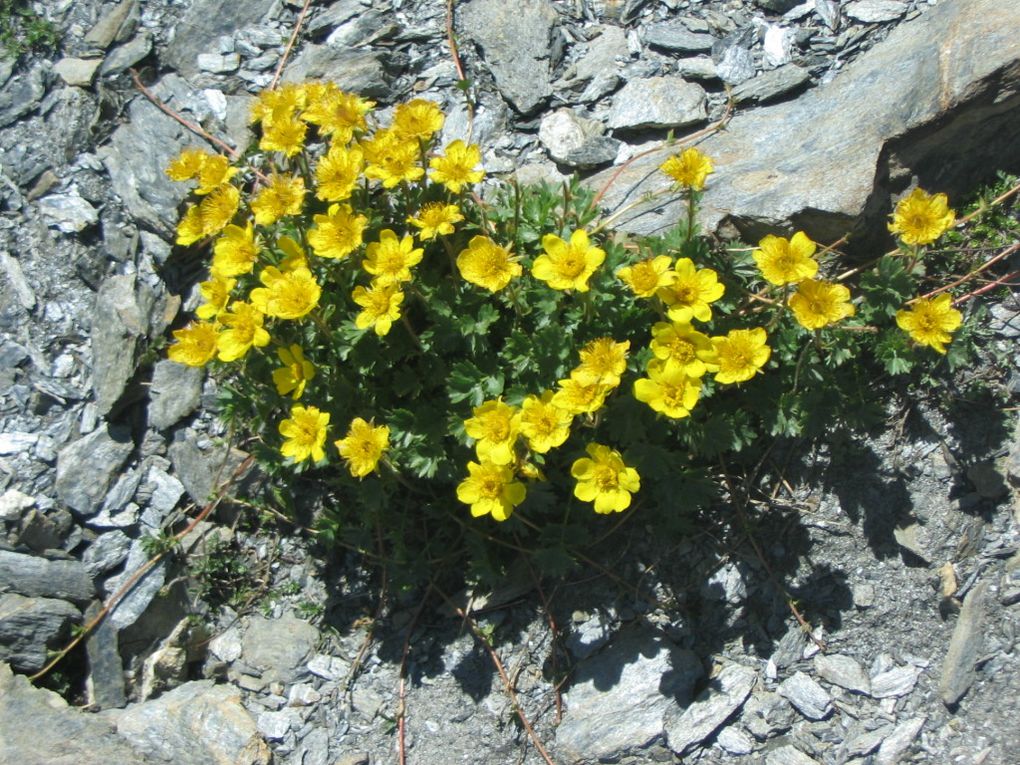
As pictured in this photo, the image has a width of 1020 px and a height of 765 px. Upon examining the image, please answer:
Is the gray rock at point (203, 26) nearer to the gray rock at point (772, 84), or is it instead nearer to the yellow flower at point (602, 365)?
the gray rock at point (772, 84)

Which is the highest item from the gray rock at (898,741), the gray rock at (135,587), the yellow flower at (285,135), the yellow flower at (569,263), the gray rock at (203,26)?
the gray rock at (203,26)

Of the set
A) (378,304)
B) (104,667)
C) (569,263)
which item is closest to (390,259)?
(378,304)

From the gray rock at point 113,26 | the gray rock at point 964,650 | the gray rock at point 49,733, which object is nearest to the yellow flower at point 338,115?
the gray rock at point 113,26

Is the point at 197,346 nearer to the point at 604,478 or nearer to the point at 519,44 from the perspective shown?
the point at 604,478

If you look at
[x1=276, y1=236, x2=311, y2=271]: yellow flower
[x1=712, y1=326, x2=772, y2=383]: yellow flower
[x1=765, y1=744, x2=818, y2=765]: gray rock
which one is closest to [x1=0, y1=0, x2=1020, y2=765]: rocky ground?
[x1=765, y1=744, x2=818, y2=765]: gray rock

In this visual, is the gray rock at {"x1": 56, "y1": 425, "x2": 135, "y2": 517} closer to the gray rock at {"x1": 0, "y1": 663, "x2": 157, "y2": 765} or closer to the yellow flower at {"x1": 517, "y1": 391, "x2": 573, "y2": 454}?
the gray rock at {"x1": 0, "y1": 663, "x2": 157, "y2": 765}
